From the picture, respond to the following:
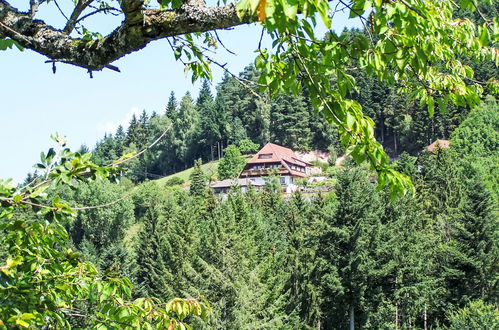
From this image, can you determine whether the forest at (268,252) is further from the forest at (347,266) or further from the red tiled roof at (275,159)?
the red tiled roof at (275,159)

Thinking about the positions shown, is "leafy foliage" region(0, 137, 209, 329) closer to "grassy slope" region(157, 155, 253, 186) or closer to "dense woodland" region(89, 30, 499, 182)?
"dense woodland" region(89, 30, 499, 182)

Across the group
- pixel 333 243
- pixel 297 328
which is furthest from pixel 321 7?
pixel 333 243

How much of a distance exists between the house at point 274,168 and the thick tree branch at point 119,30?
68.2 m

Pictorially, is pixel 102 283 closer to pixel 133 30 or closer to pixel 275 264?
pixel 133 30

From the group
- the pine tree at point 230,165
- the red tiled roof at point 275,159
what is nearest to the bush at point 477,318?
the red tiled roof at point 275,159

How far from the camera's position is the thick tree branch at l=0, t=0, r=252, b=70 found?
7.24ft

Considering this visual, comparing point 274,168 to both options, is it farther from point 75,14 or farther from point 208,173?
point 75,14

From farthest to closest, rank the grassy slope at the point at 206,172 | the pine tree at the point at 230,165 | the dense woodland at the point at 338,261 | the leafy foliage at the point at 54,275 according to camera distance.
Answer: the grassy slope at the point at 206,172 → the pine tree at the point at 230,165 → the dense woodland at the point at 338,261 → the leafy foliage at the point at 54,275

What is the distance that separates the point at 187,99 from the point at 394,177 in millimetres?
100404

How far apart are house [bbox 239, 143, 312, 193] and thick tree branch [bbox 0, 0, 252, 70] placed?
68.2 metres

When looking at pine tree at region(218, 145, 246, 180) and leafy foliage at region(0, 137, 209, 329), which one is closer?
leafy foliage at region(0, 137, 209, 329)

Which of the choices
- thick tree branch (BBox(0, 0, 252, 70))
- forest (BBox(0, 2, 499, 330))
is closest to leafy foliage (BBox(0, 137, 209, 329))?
forest (BBox(0, 2, 499, 330))

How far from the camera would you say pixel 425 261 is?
94.9 ft

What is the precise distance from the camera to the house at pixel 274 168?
7250 centimetres
